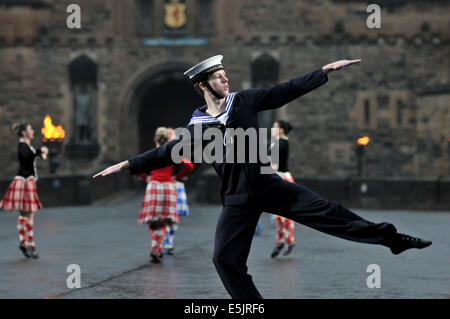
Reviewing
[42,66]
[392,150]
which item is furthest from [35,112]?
[392,150]

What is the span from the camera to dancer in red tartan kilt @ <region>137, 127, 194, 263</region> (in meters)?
11.0

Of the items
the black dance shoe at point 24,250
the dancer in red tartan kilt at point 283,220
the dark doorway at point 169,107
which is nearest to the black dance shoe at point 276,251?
the dancer in red tartan kilt at point 283,220

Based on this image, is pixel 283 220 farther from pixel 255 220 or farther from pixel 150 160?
pixel 150 160

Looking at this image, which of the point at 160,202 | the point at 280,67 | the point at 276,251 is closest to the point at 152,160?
the point at 160,202

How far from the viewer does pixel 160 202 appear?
11125mm

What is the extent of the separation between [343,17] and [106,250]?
21.5m

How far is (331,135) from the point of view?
104ft

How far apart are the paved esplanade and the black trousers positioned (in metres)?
2.35

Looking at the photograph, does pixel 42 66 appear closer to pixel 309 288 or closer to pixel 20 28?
pixel 20 28

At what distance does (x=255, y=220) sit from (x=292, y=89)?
91cm

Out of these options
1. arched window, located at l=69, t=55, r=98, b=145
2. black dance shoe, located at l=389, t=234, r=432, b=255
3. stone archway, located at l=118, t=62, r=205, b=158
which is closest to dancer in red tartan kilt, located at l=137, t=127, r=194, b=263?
black dance shoe, located at l=389, t=234, r=432, b=255

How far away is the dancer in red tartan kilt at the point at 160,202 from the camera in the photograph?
11.0 metres

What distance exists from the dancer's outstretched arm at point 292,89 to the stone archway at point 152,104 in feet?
81.9

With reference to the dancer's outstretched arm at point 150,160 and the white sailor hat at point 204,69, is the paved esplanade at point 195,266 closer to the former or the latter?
the dancer's outstretched arm at point 150,160
